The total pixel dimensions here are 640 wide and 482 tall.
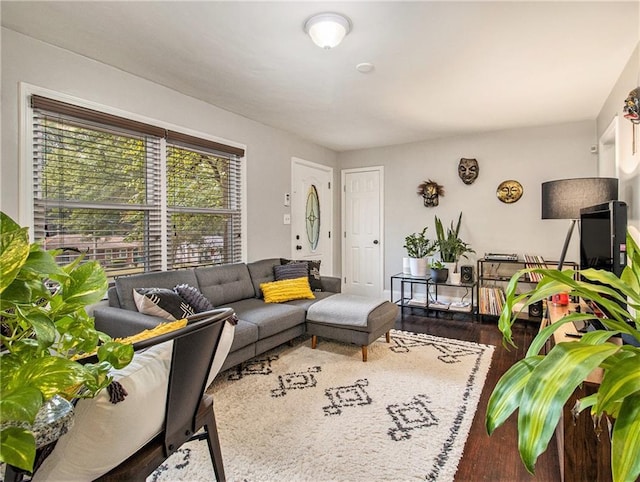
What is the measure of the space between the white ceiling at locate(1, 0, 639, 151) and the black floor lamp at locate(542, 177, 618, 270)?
0.87 metres

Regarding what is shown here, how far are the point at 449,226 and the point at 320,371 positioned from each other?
119 inches

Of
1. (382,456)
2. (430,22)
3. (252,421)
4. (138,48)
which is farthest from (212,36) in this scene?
(382,456)

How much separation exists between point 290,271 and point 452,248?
221 centimetres

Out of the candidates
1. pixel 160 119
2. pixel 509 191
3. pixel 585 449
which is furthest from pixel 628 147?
pixel 160 119

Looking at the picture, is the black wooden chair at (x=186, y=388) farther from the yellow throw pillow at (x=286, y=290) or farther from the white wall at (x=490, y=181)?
the white wall at (x=490, y=181)

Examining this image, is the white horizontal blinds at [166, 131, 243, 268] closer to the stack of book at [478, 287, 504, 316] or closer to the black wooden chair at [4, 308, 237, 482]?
the black wooden chair at [4, 308, 237, 482]

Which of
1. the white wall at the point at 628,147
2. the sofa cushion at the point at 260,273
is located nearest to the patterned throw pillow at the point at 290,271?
the sofa cushion at the point at 260,273

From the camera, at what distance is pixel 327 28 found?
2037 mm

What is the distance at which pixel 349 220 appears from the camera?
5652 mm

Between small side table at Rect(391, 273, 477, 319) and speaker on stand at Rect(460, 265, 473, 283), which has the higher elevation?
speaker on stand at Rect(460, 265, 473, 283)

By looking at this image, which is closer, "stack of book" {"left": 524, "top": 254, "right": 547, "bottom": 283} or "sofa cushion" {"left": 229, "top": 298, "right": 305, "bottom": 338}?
"sofa cushion" {"left": 229, "top": 298, "right": 305, "bottom": 338}

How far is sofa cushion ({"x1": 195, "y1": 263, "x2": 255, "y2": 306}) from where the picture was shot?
3.05 metres

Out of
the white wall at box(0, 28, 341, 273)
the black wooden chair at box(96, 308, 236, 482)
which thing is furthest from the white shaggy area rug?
the white wall at box(0, 28, 341, 273)

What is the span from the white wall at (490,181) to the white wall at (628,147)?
1.05 m
